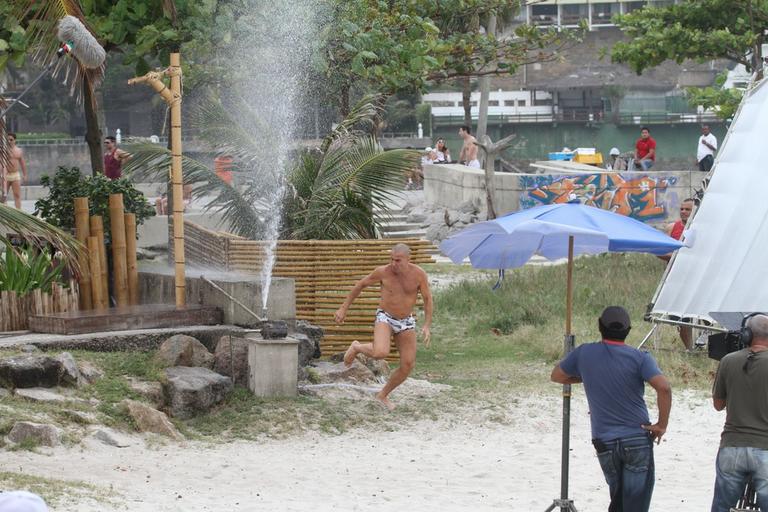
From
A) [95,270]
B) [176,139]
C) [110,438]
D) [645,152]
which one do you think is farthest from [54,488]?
[645,152]

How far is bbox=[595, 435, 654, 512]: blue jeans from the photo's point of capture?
716cm

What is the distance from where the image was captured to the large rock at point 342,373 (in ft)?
42.1

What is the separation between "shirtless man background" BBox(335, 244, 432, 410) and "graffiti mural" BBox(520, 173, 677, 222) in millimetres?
16790

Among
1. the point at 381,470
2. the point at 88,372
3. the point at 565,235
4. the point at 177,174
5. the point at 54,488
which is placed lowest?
the point at 381,470

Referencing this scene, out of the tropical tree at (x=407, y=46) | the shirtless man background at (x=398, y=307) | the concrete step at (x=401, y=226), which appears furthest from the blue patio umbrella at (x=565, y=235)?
the concrete step at (x=401, y=226)

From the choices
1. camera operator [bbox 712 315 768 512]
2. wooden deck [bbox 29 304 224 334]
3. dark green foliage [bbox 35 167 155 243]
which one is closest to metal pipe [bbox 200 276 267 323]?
wooden deck [bbox 29 304 224 334]

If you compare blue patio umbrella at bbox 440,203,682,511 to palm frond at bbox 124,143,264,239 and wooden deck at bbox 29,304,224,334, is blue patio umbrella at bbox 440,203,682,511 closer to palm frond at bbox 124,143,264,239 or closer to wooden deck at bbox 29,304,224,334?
wooden deck at bbox 29,304,224,334

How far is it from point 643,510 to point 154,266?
29.6ft

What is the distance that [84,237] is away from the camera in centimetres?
1320

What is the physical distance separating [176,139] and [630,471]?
6.73 meters

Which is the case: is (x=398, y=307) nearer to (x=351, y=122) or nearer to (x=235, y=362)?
(x=235, y=362)

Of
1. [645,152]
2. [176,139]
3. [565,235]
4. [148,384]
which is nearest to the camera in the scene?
[565,235]

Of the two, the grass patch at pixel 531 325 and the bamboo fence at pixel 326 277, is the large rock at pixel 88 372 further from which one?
the grass patch at pixel 531 325

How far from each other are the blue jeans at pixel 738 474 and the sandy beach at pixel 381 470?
2.23m
